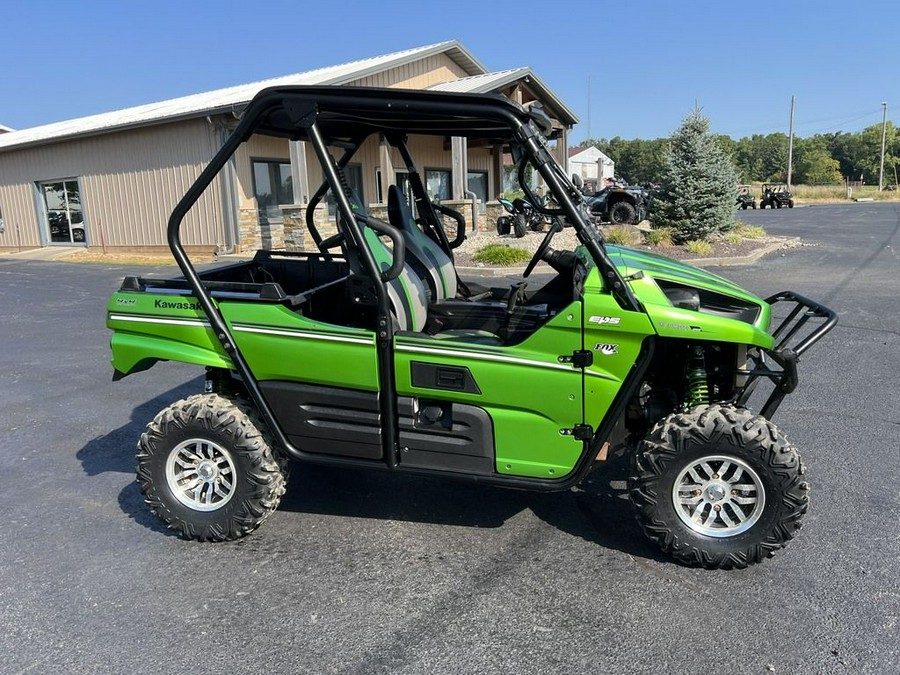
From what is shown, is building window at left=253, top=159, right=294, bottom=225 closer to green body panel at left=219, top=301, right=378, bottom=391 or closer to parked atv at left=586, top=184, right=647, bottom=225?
parked atv at left=586, top=184, right=647, bottom=225

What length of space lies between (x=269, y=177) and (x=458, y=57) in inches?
332

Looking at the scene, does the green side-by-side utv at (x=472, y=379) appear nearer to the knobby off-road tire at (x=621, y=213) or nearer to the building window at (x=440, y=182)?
the knobby off-road tire at (x=621, y=213)

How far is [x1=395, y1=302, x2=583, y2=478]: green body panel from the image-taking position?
3240 millimetres

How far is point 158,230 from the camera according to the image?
791 inches

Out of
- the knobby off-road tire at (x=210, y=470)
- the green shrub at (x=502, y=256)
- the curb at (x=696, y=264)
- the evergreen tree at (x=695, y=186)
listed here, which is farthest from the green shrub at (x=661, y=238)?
the knobby off-road tire at (x=210, y=470)

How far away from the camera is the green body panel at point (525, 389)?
3240 mm

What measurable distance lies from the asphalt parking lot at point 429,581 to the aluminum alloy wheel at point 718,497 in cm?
23

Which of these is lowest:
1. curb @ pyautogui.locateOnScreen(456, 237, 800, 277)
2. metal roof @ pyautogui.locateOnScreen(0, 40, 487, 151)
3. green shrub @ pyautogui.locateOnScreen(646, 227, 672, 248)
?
curb @ pyautogui.locateOnScreen(456, 237, 800, 277)

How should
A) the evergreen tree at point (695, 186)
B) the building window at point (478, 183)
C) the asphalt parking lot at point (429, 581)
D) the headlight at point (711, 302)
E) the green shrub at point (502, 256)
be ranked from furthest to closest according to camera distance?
1. the building window at point (478, 183)
2. the evergreen tree at point (695, 186)
3. the green shrub at point (502, 256)
4. the headlight at point (711, 302)
5. the asphalt parking lot at point (429, 581)

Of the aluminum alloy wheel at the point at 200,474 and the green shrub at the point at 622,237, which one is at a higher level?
the green shrub at the point at 622,237

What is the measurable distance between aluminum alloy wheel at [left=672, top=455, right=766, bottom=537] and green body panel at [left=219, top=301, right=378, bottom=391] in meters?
1.60

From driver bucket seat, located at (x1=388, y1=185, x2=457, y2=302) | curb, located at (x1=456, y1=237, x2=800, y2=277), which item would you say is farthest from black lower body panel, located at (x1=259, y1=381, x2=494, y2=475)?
curb, located at (x1=456, y1=237, x2=800, y2=277)

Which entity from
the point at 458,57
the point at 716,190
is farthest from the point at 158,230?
the point at 716,190

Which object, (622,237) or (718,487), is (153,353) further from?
(622,237)
